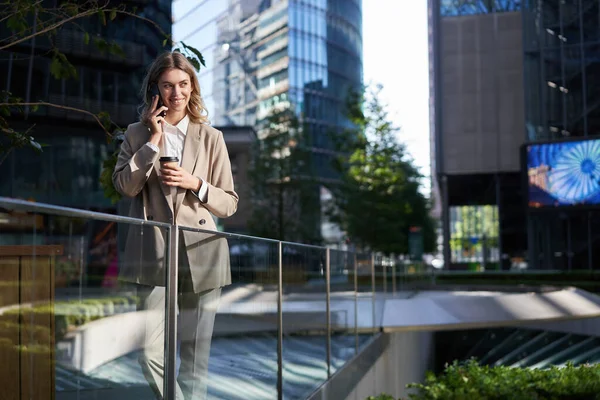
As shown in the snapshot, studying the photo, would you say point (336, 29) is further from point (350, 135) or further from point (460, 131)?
point (350, 135)

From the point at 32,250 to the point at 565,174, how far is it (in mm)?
36265

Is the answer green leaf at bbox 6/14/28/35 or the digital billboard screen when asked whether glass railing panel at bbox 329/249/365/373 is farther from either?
the digital billboard screen

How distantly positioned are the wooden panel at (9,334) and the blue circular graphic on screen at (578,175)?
118 ft

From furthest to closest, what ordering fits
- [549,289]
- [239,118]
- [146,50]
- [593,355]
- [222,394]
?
[239,118] < [146,50] < [549,289] < [593,355] < [222,394]

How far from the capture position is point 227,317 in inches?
154

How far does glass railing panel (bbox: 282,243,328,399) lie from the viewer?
5.35 meters

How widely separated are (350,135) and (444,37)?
492 inches

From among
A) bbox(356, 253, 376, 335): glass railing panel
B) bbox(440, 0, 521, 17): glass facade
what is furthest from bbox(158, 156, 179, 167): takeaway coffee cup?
bbox(440, 0, 521, 17): glass facade

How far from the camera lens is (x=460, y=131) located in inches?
1919

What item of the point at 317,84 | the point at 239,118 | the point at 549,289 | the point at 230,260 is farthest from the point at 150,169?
the point at 317,84

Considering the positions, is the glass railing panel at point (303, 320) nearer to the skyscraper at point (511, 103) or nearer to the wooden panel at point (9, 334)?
the wooden panel at point (9, 334)

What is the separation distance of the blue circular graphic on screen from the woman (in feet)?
112

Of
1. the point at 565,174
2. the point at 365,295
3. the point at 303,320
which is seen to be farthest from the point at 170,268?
the point at 565,174

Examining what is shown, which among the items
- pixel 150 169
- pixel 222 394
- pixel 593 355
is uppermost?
pixel 150 169
